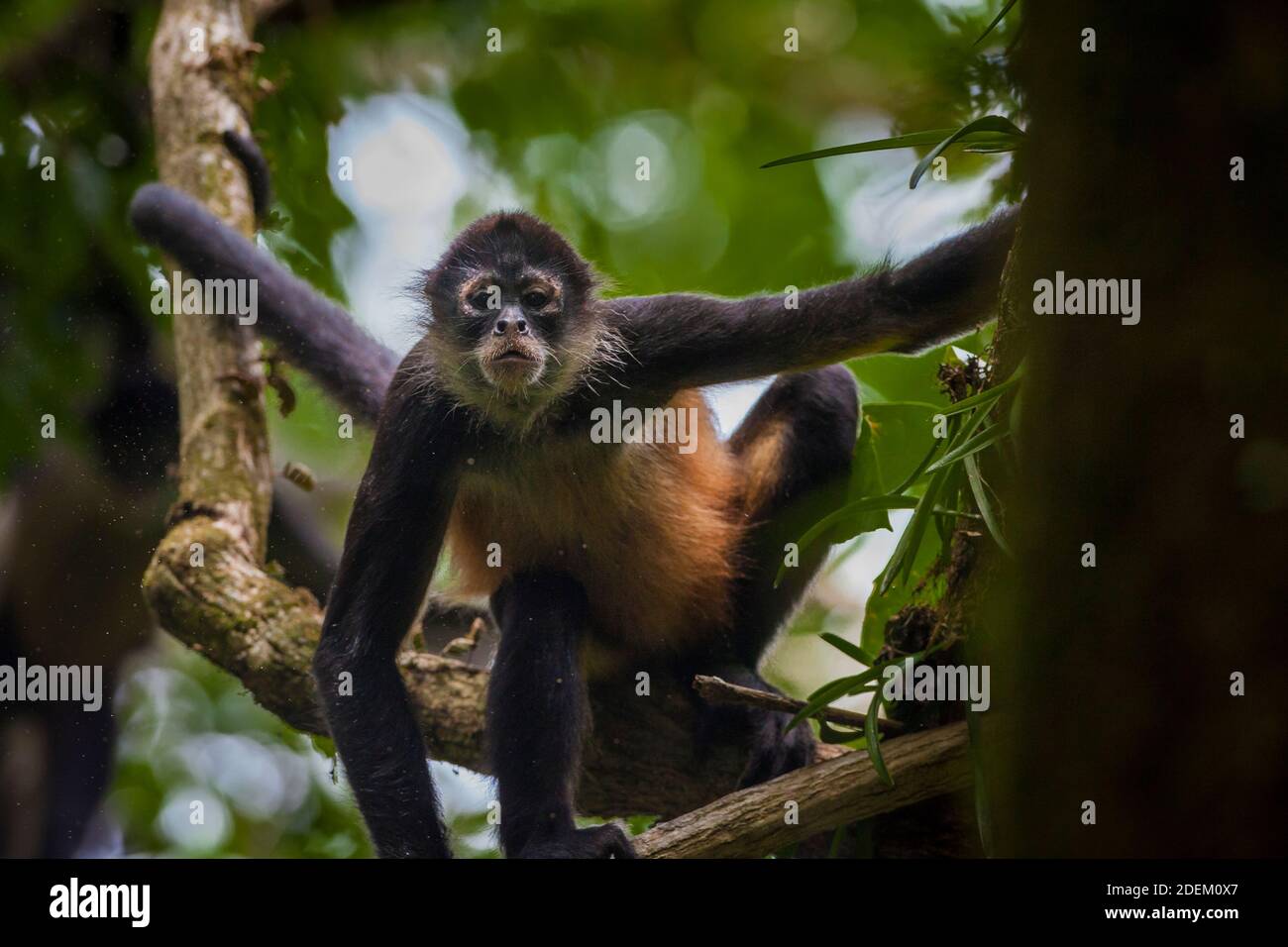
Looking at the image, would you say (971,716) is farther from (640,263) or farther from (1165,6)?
(640,263)

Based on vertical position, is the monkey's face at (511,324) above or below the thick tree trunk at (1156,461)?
above

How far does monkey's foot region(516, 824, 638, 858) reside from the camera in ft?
12.3

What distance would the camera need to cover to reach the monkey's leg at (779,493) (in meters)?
4.80

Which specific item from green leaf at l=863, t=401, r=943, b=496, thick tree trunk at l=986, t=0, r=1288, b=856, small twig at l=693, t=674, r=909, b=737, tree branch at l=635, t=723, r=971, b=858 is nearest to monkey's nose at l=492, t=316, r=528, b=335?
green leaf at l=863, t=401, r=943, b=496

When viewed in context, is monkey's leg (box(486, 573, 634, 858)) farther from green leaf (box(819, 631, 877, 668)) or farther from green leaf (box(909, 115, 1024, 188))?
green leaf (box(909, 115, 1024, 188))

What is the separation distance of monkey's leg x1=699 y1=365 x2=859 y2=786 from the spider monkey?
0.03 feet

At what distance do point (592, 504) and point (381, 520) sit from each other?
3.05 feet

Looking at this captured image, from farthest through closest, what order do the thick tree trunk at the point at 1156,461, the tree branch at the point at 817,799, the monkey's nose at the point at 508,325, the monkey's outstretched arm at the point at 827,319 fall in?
1. the monkey's nose at the point at 508,325
2. the monkey's outstretched arm at the point at 827,319
3. the tree branch at the point at 817,799
4. the thick tree trunk at the point at 1156,461

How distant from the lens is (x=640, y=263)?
6.04m

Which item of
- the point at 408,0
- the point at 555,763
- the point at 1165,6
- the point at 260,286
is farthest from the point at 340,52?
the point at 1165,6

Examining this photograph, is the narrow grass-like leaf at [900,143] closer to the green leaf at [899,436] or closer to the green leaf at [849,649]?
the green leaf at [899,436]

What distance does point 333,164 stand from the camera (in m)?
6.56

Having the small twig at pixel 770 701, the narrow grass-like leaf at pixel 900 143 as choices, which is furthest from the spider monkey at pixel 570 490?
the narrow grass-like leaf at pixel 900 143

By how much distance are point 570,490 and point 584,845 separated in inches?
60.9
